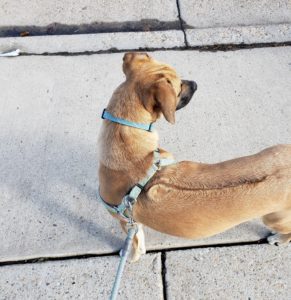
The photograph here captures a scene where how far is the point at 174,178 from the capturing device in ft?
7.67

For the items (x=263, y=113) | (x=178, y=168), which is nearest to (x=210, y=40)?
(x=263, y=113)

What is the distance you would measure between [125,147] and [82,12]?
3000 mm

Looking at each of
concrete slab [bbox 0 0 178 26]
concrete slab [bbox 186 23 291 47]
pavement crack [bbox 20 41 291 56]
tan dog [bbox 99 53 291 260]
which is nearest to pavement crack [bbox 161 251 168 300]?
tan dog [bbox 99 53 291 260]

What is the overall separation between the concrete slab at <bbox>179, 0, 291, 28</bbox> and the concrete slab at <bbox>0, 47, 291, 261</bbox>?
22.0 inches

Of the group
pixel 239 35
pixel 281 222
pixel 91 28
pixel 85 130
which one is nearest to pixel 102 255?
pixel 85 130

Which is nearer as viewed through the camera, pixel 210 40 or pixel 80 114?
pixel 80 114

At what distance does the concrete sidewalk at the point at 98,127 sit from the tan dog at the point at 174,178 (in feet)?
2.17

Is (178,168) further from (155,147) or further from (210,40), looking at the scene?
(210,40)

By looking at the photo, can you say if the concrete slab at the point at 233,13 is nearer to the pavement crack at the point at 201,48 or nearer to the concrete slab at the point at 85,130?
the pavement crack at the point at 201,48

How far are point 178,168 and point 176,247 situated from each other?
3.09 feet

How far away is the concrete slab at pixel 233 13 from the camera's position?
4535mm

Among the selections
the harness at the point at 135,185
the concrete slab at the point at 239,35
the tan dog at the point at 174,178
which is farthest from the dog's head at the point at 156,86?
the concrete slab at the point at 239,35

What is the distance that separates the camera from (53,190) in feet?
11.0

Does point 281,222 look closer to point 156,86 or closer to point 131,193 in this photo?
point 131,193
